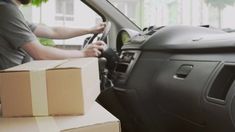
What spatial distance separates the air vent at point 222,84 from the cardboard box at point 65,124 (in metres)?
0.37

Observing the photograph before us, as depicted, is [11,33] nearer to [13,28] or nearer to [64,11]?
[13,28]

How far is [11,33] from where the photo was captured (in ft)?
4.80

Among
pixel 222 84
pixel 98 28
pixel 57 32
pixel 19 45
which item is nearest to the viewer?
pixel 222 84

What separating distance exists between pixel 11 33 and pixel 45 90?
560mm

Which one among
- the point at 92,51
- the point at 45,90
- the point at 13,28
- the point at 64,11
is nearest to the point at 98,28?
the point at 92,51

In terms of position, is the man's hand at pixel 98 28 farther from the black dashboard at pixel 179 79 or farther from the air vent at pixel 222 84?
the air vent at pixel 222 84

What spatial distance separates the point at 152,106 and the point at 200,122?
37 cm

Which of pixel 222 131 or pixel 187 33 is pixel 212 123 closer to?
pixel 222 131

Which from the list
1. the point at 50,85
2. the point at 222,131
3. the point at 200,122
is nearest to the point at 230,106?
the point at 222,131

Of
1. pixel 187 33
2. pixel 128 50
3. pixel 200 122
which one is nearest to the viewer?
pixel 200 122

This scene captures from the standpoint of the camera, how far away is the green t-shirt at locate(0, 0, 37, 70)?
145cm

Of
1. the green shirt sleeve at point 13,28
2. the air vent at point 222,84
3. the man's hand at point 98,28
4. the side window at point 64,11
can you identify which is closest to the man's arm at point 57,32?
the man's hand at point 98,28

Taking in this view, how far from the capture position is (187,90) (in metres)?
1.26

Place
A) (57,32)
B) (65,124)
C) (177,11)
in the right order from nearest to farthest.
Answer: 1. (65,124)
2. (57,32)
3. (177,11)
